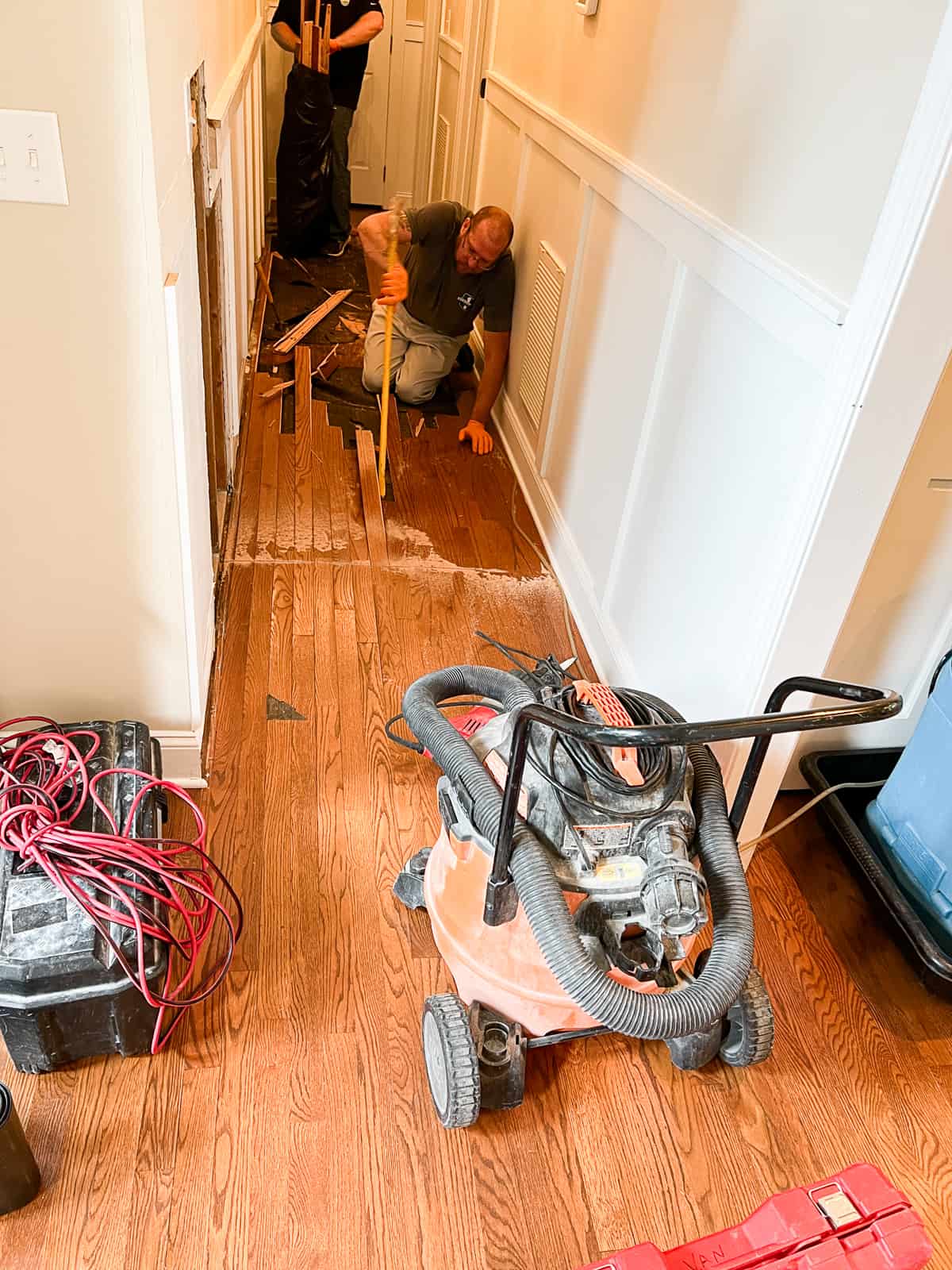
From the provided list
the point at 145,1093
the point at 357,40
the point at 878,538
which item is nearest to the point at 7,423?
the point at 145,1093

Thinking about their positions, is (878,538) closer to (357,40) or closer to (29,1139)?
(29,1139)

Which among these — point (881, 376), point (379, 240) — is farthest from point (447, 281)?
point (881, 376)

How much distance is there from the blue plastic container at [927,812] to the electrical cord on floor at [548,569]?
2.59 ft

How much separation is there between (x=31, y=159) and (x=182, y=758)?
3.47 feet

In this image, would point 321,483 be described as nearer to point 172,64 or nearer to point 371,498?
point 371,498

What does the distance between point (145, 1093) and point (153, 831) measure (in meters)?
0.39

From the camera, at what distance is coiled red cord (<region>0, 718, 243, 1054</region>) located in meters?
1.31

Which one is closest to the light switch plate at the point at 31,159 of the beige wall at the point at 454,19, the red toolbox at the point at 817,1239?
the red toolbox at the point at 817,1239

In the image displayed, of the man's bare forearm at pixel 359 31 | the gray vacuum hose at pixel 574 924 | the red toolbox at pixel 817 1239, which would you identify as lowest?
the red toolbox at pixel 817 1239

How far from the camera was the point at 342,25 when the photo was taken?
4.49m

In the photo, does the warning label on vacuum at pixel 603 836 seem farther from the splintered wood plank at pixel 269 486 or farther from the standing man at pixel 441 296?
the standing man at pixel 441 296

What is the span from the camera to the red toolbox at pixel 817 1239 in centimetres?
97

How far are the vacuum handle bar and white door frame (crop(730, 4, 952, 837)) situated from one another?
0.28 m

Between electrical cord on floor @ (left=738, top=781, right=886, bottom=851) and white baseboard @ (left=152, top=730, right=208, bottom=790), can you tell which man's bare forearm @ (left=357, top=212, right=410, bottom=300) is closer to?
white baseboard @ (left=152, top=730, right=208, bottom=790)
